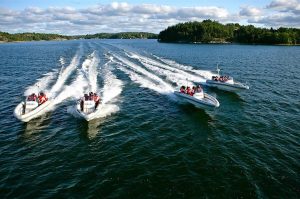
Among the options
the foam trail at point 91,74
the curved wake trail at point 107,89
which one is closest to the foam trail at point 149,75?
the curved wake trail at point 107,89

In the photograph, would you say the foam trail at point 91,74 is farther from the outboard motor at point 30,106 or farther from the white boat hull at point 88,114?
the white boat hull at point 88,114

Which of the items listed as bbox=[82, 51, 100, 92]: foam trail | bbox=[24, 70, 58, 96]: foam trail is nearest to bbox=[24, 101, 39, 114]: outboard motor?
bbox=[24, 70, 58, 96]: foam trail

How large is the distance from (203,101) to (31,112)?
49.3 ft

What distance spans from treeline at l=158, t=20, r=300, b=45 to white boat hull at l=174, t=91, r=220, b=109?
122m

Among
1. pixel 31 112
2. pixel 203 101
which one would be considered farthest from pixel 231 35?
pixel 31 112

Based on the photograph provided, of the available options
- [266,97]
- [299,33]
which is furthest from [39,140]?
[299,33]

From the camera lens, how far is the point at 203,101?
27031mm

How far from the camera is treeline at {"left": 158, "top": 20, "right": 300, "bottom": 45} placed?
13775 centimetres

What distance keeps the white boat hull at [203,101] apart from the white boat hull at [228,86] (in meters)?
6.77

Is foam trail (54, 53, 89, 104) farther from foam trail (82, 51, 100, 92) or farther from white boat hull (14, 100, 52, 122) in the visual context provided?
white boat hull (14, 100, 52, 122)

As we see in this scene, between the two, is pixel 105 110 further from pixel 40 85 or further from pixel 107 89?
pixel 40 85

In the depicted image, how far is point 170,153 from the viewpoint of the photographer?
19266 millimetres

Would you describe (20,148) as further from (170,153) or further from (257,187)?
(257,187)

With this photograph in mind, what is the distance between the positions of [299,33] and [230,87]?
129 m
